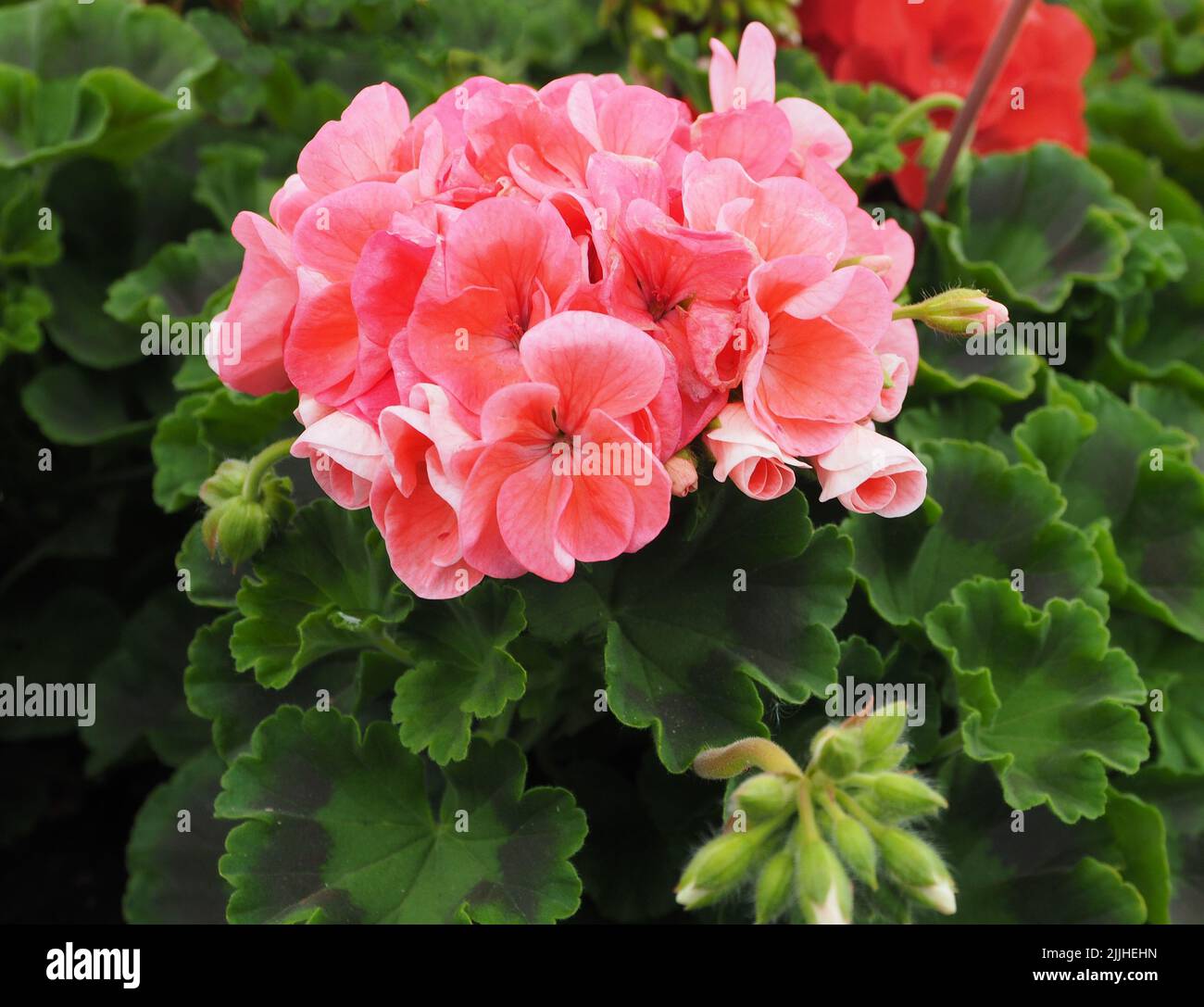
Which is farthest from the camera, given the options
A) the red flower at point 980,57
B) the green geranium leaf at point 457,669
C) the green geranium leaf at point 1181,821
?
the red flower at point 980,57

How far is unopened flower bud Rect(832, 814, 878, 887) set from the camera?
955 millimetres

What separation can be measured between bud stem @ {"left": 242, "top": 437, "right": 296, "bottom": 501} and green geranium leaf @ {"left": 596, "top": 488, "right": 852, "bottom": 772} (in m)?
0.37

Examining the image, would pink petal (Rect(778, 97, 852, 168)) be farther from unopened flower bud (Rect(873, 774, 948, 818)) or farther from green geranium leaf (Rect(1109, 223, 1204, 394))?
green geranium leaf (Rect(1109, 223, 1204, 394))

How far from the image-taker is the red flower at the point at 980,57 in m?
2.05

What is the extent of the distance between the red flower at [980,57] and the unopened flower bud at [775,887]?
1507mm

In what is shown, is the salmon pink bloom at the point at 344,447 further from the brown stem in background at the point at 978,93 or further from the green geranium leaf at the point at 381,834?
the brown stem in background at the point at 978,93

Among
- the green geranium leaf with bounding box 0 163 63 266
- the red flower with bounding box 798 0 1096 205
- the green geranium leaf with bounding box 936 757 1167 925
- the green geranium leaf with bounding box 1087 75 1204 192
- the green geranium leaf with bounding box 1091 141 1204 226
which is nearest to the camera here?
the green geranium leaf with bounding box 936 757 1167 925

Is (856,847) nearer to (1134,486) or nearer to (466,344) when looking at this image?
(466,344)

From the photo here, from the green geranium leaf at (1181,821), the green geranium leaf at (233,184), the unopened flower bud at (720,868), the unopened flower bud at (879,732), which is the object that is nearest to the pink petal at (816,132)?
the unopened flower bud at (879,732)

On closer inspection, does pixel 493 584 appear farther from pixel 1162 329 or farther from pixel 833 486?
pixel 1162 329

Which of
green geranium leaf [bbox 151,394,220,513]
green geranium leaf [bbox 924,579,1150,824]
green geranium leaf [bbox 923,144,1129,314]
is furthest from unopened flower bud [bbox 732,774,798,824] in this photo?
green geranium leaf [bbox 923,144,1129,314]

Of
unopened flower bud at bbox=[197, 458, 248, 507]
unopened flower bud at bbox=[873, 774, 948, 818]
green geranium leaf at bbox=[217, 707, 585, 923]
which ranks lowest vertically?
green geranium leaf at bbox=[217, 707, 585, 923]

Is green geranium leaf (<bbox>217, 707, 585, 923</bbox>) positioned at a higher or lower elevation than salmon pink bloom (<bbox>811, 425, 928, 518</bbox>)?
lower

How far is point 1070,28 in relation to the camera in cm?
206
